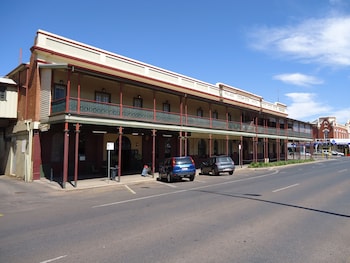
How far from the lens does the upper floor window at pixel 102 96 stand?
23594 mm

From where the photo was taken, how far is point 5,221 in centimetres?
879

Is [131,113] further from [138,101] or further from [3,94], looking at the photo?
Answer: [3,94]

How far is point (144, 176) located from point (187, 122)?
22.0 feet

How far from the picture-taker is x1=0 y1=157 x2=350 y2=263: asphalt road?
17.9ft

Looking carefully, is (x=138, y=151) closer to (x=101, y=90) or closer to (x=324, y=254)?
(x=101, y=90)

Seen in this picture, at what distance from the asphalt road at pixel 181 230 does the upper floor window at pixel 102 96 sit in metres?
12.6

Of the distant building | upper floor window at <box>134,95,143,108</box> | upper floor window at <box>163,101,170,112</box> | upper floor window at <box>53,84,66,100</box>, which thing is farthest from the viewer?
the distant building

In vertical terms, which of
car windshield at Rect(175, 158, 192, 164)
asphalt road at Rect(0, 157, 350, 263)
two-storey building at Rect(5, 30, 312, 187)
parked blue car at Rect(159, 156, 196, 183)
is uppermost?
two-storey building at Rect(5, 30, 312, 187)

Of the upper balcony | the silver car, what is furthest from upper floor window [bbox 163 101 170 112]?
the upper balcony

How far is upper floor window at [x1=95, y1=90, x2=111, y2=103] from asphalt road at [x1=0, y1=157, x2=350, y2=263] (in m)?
12.6

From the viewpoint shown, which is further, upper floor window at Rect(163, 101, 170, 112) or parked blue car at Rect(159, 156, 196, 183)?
upper floor window at Rect(163, 101, 170, 112)

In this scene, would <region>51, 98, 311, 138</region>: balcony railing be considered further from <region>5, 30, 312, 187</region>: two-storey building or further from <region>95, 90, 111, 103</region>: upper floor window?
<region>95, 90, 111, 103</region>: upper floor window

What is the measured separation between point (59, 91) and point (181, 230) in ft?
56.9

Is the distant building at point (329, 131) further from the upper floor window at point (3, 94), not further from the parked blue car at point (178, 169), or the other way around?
the upper floor window at point (3, 94)
